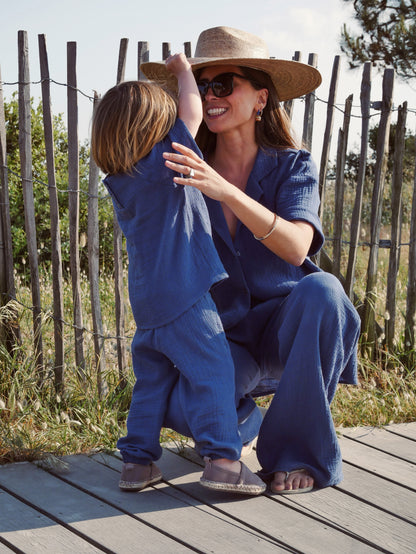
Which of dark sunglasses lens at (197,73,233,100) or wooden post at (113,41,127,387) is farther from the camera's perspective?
wooden post at (113,41,127,387)

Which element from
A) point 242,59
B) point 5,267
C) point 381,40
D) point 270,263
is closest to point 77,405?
point 5,267

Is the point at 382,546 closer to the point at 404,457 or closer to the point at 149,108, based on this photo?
the point at 404,457

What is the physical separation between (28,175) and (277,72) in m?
1.25

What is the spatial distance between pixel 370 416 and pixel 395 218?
1247 millimetres

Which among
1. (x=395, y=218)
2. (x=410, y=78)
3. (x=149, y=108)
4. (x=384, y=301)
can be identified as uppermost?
(x=410, y=78)

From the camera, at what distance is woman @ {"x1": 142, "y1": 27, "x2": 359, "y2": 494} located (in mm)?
2299

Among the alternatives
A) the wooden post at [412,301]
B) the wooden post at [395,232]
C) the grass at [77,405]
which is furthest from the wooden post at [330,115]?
the grass at [77,405]

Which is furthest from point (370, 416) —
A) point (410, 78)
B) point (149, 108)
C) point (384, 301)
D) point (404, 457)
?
point (410, 78)

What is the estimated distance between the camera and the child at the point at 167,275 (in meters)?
2.19

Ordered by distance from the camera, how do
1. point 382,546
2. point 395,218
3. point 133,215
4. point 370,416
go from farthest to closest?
point 395,218, point 370,416, point 133,215, point 382,546

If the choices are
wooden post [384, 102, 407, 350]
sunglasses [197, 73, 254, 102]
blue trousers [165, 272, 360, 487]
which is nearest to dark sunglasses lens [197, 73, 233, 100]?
sunglasses [197, 73, 254, 102]

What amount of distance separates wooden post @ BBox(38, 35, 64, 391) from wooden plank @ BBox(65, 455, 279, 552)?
953mm

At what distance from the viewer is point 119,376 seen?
11.1 ft

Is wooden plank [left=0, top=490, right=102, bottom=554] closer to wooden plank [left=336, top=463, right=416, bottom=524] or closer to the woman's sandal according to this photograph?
the woman's sandal
